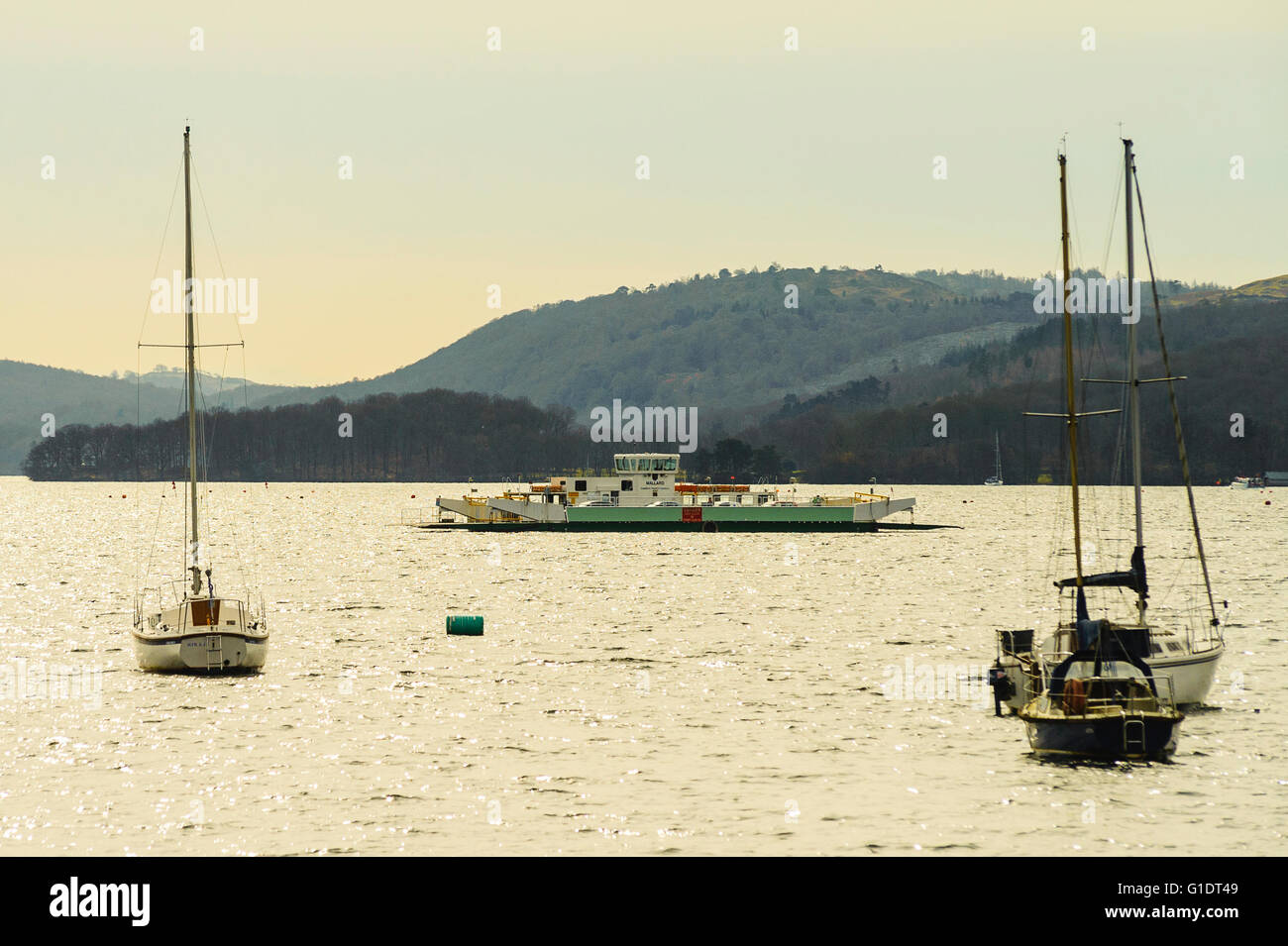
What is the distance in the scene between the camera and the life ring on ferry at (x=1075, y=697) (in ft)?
114

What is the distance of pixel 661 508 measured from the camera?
Result: 6373 inches

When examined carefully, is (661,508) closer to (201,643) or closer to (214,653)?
(214,653)

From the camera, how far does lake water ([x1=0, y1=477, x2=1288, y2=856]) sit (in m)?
28.0

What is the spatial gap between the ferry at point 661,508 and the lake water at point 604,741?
76.2 m

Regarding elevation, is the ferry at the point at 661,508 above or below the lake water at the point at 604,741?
above

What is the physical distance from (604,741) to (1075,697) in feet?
43.9

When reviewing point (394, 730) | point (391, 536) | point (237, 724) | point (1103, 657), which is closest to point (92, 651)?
point (237, 724)

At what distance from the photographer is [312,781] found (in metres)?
32.8

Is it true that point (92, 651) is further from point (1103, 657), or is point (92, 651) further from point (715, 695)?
point (1103, 657)

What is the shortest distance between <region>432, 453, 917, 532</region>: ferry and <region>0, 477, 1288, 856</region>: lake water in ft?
250

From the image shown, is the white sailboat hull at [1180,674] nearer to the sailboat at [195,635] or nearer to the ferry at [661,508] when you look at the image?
the sailboat at [195,635]

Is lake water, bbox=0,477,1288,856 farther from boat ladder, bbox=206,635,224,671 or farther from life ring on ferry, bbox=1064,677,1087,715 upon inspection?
life ring on ferry, bbox=1064,677,1087,715

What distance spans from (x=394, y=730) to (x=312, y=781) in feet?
23.6

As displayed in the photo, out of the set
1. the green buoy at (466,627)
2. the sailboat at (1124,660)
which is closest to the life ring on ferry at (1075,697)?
the sailboat at (1124,660)
